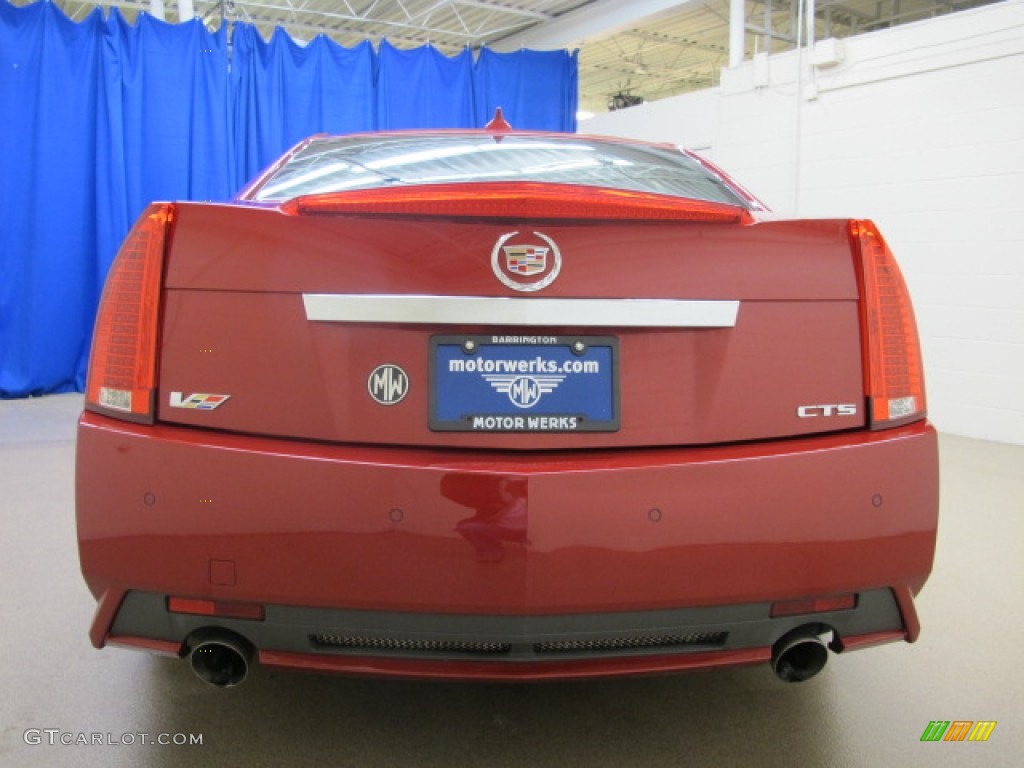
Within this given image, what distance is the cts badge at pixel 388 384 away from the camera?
1222mm

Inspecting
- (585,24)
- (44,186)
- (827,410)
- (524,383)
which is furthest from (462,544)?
(585,24)

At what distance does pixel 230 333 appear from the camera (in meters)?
1.24

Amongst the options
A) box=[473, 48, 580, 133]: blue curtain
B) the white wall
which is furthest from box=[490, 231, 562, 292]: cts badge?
box=[473, 48, 580, 133]: blue curtain

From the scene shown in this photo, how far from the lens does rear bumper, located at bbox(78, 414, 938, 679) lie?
1188 mm

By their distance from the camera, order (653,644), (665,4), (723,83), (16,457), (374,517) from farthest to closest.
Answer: (665,4) → (723,83) → (16,457) → (653,644) → (374,517)

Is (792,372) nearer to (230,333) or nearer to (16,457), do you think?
(230,333)

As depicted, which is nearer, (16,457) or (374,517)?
(374,517)

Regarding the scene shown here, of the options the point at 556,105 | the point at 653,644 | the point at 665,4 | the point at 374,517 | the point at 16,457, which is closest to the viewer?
the point at 374,517

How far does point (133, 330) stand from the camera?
1.26 metres

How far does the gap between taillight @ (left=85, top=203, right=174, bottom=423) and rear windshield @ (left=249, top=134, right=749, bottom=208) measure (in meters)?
0.37

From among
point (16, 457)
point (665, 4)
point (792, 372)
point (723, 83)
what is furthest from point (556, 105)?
point (792, 372)

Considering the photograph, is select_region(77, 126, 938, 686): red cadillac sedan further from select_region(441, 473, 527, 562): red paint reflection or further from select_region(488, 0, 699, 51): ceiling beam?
select_region(488, 0, 699, 51): ceiling beam

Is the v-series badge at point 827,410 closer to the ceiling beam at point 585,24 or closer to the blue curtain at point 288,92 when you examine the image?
the blue curtain at point 288,92

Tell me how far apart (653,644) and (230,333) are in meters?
0.86
